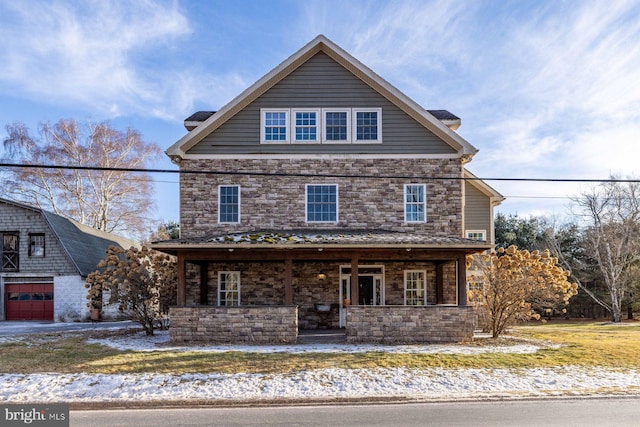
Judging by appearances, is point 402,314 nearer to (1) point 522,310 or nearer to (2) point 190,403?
(1) point 522,310

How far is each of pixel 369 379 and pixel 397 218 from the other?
838 centimetres

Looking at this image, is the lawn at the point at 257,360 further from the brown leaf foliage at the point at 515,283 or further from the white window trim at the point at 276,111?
the white window trim at the point at 276,111

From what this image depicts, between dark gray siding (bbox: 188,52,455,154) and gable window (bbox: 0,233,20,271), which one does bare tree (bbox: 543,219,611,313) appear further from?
gable window (bbox: 0,233,20,271)

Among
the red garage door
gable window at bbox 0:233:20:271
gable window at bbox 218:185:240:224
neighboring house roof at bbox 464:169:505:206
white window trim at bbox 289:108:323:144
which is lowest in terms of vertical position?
the red garage door

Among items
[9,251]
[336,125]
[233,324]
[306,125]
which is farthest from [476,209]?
[9,251]

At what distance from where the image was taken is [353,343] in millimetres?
13164

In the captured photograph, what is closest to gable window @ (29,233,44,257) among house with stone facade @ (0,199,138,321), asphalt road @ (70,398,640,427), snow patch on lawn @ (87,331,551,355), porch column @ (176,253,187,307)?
house with stone facade @ (0,199,138,321)

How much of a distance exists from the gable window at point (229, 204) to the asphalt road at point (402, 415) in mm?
9521

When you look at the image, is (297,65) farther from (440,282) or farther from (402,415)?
(402,415)

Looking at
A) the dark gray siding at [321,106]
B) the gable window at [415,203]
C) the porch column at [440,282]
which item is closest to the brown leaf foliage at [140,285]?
the dark gray siding at [321,106]

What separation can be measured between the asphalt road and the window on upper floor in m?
10.8

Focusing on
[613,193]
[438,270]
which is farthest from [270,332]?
[613,193]

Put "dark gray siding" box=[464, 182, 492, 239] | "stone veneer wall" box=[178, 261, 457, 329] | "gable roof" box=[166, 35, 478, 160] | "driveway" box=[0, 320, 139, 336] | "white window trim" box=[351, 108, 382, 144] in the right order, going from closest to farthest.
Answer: "gable roof" box=[166, 35, 478, 160] → "stone veneer wall" box=[178, 261, 457, 329] → "white window trim" box=[351, 108, 382, 144] → "driveway" box=[0, 320, 139, 336] → "dark gray siding" box=[464, 182, 492, 239]

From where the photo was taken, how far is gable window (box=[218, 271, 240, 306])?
1692 cm
